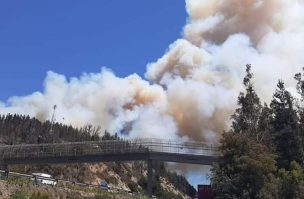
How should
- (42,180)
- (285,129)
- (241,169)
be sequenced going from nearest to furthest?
(42,180) → (241,169) → (285,129)

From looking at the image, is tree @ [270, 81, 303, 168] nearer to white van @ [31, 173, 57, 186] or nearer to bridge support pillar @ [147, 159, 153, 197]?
bridge support pillar @ [147, 159, 153, 197]

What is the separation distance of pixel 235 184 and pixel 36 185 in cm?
3083

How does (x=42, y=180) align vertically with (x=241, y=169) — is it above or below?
below

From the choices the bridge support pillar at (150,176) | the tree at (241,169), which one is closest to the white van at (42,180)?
the tree at (241,169)

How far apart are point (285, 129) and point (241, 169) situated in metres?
30.2

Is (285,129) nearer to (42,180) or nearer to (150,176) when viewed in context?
(150,176)

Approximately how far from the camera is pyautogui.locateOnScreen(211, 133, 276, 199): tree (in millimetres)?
69500

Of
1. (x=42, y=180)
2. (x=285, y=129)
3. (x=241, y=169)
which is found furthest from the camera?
(x=285, y=129)

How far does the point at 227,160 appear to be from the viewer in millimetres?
72500

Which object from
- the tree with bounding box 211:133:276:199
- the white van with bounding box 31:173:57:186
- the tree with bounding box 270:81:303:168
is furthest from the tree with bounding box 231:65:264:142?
the white van with bounding box 31:173:57:186

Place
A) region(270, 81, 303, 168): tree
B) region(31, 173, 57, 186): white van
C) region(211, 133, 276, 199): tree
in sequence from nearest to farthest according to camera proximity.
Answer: region(31, 173, 57, 186): white van, region(211, 133, 276, 199): tree, region(270, 81, 303, 168): tree

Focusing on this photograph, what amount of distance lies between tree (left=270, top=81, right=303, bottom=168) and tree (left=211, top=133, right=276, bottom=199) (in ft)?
71.7

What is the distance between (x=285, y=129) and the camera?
9706 cm

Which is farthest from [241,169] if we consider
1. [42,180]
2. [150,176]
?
[150,176]
